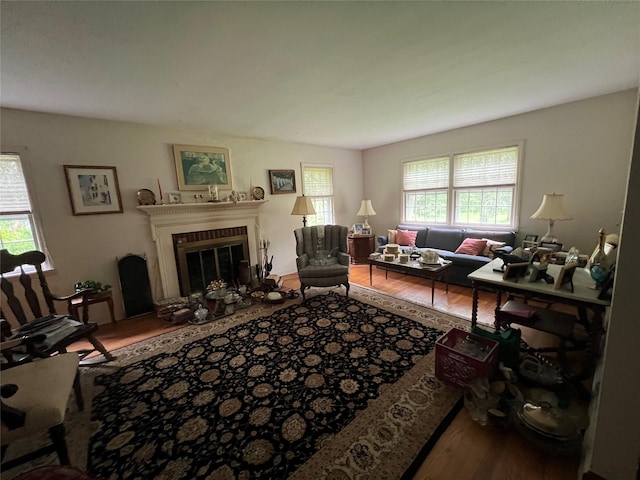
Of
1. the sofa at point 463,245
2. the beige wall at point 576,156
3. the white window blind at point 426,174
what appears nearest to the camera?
the beige wall at point 576,156

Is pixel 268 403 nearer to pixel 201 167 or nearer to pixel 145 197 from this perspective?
pixel 145 197

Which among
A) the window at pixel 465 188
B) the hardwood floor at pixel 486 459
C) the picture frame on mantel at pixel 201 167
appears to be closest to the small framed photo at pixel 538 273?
the hardwood floor at pixel 486 459

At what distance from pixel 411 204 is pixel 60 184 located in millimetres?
5418

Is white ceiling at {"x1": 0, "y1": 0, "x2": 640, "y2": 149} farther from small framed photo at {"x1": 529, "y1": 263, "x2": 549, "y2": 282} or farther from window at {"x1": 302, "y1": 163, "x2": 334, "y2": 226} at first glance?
window at {"x1": 302, "y1": 163, "x2": 334, "y2": 226}

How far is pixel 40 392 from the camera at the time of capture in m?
1.26

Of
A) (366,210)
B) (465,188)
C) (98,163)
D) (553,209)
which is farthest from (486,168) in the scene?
(98,163)

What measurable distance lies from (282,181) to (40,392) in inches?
151

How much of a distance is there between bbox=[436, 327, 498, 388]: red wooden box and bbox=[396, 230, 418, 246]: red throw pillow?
2821mm

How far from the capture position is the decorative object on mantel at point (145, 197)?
125 inches

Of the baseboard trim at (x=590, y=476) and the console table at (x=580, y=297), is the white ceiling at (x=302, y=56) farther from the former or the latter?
the baseboard trim at (x=590, y=476)

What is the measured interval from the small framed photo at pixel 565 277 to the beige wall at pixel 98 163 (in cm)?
402

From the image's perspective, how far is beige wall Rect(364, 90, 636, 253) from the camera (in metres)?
2.95

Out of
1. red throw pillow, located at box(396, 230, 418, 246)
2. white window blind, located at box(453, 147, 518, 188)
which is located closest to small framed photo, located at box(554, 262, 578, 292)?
white window blind, located at box(453, 147, 518, 188)

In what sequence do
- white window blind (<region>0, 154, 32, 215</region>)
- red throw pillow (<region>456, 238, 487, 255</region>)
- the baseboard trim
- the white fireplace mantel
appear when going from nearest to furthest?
1. the baseboard trim
2. white window blind (<region>0, 154, 32, 215</region>)
3. the white fireplace mantel
4. red throw pillow (<region>456, 238, 487, 255</region>)
